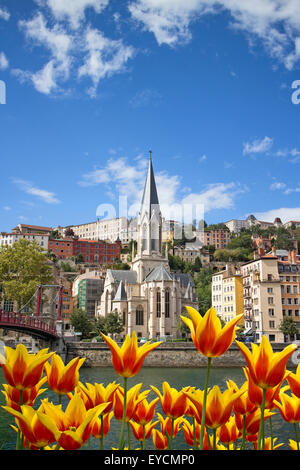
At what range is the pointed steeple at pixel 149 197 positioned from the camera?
307ft

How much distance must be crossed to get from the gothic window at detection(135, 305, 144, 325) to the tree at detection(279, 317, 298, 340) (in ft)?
84.8

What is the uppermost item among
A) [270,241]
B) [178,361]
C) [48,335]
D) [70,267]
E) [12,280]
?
[270,241]

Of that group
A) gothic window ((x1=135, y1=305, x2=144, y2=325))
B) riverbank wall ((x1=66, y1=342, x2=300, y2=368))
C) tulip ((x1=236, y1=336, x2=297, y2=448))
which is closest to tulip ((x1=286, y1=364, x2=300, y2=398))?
tulip ((x1=236, y1=336, x2=297, y2=448))

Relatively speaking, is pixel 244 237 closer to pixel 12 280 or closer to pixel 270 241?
pixel 270 241

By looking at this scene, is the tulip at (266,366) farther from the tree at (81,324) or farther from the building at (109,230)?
the building at (109,230)

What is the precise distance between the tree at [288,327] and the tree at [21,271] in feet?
127

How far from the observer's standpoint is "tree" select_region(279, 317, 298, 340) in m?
64.9

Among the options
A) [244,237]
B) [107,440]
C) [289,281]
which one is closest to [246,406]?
[107,440]

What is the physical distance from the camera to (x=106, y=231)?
181375 mm

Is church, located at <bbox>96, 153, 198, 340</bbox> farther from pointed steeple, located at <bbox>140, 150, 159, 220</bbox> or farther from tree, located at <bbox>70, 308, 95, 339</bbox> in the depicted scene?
tree, located at <bbox>70, 308, 95, 339</bbox>

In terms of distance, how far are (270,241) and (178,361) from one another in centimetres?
11902

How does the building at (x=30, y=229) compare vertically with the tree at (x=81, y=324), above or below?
above

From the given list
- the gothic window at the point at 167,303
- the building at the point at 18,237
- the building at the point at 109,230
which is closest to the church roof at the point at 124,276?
the gothic window at the point at 167,303
